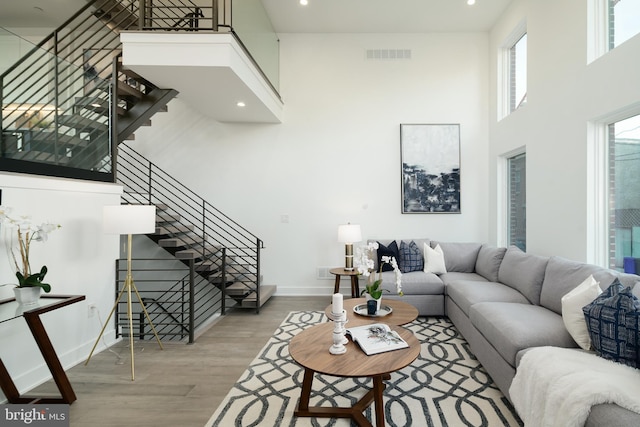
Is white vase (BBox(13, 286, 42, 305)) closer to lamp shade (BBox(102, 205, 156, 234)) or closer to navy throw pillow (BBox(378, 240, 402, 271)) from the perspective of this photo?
lamp shade (BBox(102, 205, 156, 234))

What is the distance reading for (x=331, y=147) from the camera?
487 centimetres

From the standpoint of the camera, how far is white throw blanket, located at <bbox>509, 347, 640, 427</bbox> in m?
1.36

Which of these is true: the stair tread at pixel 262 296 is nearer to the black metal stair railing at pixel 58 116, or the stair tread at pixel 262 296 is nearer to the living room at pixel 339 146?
the living room at pixel 339 146

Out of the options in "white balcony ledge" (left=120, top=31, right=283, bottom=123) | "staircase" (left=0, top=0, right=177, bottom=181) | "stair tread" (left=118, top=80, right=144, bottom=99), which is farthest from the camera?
"stair tread" (left=118, top=80, right=144, bottom=99)

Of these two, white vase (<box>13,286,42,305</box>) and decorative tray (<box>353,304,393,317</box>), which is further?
decorative tray (<box>353,304,393,317</box>)

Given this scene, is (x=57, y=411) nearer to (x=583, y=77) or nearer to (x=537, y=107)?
(x=583, y=77)

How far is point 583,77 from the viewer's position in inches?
110

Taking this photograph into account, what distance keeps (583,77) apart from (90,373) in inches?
203

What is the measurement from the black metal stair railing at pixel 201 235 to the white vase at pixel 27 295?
6.01 feet

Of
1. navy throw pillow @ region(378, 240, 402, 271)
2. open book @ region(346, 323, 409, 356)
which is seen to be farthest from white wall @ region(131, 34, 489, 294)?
open book @ region(346, 323, 409, 356)

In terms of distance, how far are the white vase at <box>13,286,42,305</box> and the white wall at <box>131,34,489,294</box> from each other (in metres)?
2.92

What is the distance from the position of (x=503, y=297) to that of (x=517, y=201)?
6.20 ft

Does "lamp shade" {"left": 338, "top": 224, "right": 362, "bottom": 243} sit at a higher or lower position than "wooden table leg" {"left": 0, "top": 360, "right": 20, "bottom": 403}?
higher

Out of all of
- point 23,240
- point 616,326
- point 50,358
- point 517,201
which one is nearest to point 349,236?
point 517,201
